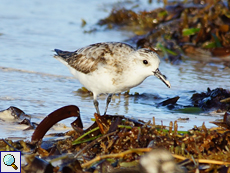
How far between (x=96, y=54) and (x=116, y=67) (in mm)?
382

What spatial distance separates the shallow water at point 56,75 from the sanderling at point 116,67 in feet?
1.51

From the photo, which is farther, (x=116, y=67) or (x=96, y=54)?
(x=96, y=54)

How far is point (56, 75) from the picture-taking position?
6.32 m

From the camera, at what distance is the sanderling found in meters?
4.27

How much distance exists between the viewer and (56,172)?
2980 mm

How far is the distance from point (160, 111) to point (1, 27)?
5269 mm

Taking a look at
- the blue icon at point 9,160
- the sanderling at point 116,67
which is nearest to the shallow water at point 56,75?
the sanderling at point 116,67

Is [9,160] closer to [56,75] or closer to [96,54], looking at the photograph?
[96,54]

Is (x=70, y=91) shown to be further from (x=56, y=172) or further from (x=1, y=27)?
(x=1, y=27)

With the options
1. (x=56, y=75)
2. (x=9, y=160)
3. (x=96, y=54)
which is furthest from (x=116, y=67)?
(x=56, y=75)

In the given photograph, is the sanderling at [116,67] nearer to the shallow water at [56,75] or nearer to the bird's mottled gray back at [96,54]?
the bird's mottled gray back at [96,54]

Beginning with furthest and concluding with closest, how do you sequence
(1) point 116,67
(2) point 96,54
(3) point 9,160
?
(2) point 96,54
(1) point 116,67
(3) point 9,160

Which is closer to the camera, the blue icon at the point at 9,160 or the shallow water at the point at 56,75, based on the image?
the blue icon at the point at 9,160

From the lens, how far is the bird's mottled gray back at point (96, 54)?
450 cm
